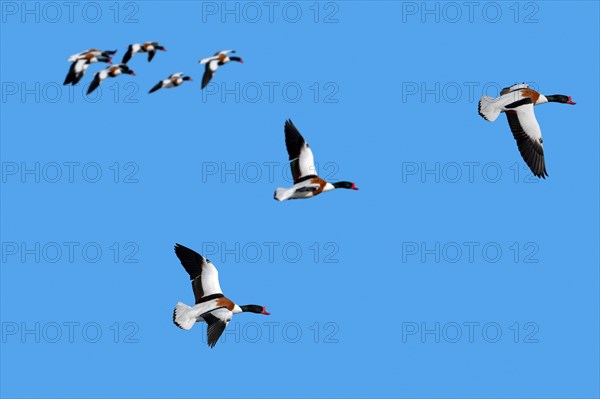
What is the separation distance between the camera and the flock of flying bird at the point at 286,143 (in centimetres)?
2767

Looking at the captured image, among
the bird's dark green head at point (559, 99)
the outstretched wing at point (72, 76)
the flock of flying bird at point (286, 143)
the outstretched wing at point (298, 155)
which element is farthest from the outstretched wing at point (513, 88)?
the outstretched wing at point (72, 76)

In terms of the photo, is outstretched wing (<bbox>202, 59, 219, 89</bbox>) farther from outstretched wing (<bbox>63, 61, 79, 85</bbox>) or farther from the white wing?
the white wing

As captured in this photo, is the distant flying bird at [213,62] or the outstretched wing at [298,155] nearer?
the outstretched wing at [298,155]

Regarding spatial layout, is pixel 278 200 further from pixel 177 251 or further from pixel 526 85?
pixel 526 85

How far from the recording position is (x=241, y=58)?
32062 millimetres

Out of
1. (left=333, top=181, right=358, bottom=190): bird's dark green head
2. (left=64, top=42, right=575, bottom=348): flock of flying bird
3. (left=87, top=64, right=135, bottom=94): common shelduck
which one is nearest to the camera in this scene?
(left=64, top=42, right=575, bottom=348): flock of flying bird

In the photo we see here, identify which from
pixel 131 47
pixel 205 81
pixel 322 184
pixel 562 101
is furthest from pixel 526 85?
pixel 131 47

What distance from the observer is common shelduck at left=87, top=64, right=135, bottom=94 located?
30908mm

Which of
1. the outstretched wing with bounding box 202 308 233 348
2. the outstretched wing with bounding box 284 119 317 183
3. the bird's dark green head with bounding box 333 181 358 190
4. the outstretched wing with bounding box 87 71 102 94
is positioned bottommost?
the outstretched wing with bounding box 202 308 233 348

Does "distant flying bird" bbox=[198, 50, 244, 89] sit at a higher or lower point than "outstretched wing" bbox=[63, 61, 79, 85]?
higher

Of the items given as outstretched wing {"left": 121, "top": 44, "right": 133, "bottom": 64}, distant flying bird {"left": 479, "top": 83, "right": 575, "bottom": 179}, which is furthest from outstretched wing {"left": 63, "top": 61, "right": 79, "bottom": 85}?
distant flying bird {"left": 479, "top": 83, "right": 575, "bottom": 179}

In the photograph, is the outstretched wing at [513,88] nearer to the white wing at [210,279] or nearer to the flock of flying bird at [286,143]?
the flock of flying bird at [286,143]

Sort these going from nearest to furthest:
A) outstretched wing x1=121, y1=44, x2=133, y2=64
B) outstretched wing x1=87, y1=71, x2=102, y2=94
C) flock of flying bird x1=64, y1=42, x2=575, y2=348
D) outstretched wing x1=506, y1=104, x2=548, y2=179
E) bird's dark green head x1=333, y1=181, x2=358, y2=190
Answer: flock of flying bird x1=64, y1=42, x2=575, y2=348
bird's dark green head x1=333, y1=181, x2=358, y2=190
outstretched wing x1=506, y1=104, x2=548, y2=179
outstretched wing x1=87, y1=71, x2=102, y2=94
outstretched wing x1=121, y1=44, x2=133, y2=64

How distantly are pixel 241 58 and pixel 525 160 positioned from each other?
8237 mm
